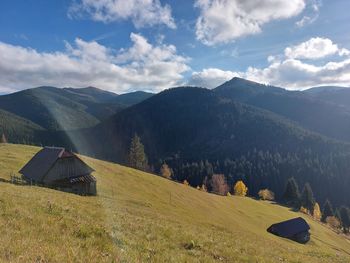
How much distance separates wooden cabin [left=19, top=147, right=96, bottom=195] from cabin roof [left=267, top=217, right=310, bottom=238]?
135ft

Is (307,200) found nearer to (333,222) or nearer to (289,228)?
(333,222)

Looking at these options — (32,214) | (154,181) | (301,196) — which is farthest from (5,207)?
(301,196)

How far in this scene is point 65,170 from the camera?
5591 centimetres

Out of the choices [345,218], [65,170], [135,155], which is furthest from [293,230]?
[345,218]

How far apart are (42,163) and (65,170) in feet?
12.9

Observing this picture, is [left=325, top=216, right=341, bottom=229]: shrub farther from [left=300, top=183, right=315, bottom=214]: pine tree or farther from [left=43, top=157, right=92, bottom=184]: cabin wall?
[left=43, top=157, right=92, bottom=184]: cabin wall

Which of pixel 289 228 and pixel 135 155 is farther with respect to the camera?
pixel 135 155

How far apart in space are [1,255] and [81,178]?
5043 cm

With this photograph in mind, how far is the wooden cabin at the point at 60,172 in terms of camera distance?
53731 millimetres

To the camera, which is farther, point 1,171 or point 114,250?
point 1,171

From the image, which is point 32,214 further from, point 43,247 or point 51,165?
point 51,165

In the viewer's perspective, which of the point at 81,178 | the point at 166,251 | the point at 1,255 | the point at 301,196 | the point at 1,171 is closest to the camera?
the point at 1,255

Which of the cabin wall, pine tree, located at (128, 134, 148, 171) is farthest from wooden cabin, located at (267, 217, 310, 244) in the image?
pine tree, located at (128, 134, 148, 171)

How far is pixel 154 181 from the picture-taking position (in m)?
80.2
